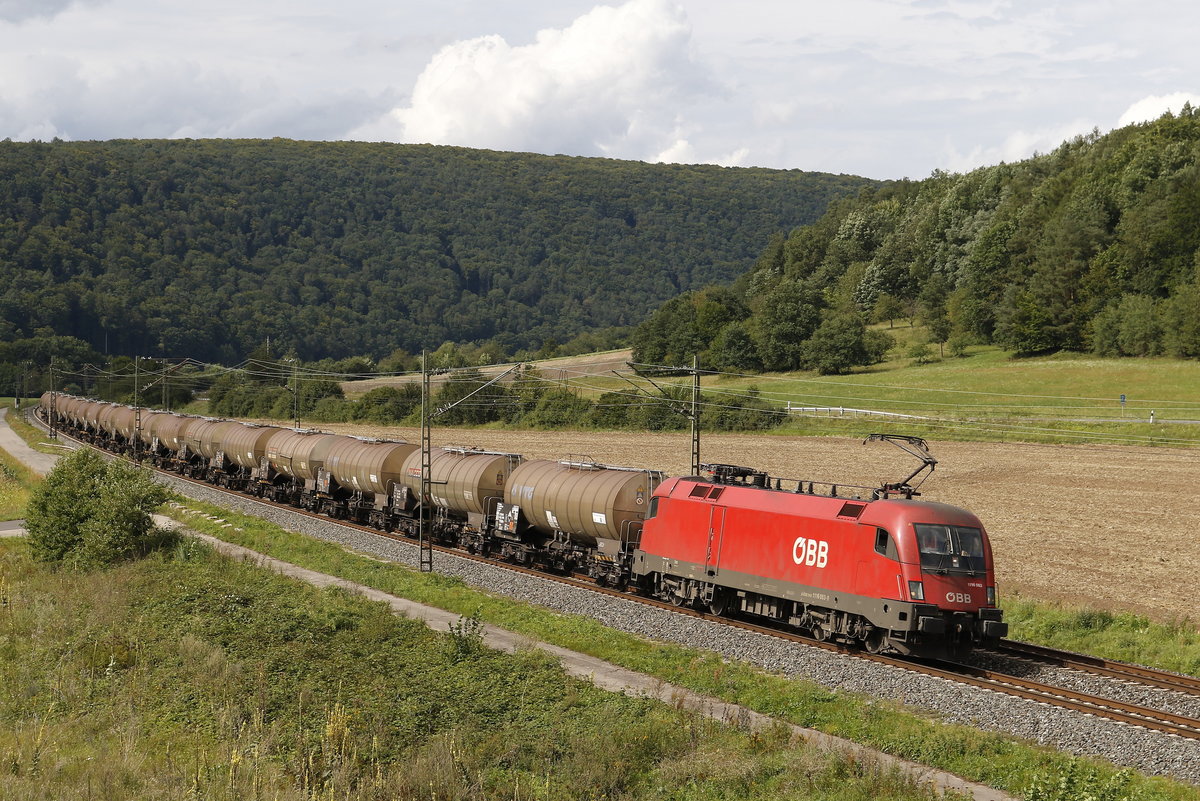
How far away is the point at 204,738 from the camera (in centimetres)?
1733

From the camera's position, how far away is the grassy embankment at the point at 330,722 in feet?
48.3

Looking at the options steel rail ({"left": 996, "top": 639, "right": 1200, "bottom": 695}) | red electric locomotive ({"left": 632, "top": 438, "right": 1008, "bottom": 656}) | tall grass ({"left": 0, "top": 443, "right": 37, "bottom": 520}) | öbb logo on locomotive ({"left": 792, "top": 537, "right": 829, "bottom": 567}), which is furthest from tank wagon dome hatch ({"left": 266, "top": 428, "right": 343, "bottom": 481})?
steel rail ({"left": 996, "top": 639, "right": 1200, "bottom": 695})

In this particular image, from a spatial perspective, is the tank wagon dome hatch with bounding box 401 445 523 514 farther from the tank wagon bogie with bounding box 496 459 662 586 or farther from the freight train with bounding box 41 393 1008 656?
the tank wagon bogie with bounding box 496 459 662 586

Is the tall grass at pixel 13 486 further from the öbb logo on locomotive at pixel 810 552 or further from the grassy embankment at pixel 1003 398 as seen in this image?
the öbb logo on locomotive at pixel 810 552

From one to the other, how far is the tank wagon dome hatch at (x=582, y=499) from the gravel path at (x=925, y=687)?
2.02 meters

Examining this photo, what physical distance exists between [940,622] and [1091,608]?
7.69m

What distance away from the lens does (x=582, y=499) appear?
32.5 metres

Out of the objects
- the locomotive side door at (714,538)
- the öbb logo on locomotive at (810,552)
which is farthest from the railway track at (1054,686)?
the öbb logo on locomotive at (810,552)

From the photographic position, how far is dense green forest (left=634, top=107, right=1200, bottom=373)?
92375 millimetres

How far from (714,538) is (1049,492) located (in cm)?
2571

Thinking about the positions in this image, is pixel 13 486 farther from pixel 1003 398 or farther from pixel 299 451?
pixel 1003 398

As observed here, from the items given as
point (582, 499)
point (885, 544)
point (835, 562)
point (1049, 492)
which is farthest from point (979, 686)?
point (1049, 492)

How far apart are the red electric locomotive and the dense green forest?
68386 millimetres

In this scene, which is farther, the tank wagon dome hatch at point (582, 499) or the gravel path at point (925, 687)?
the tank wagon dome hatch at point (582, 499)
